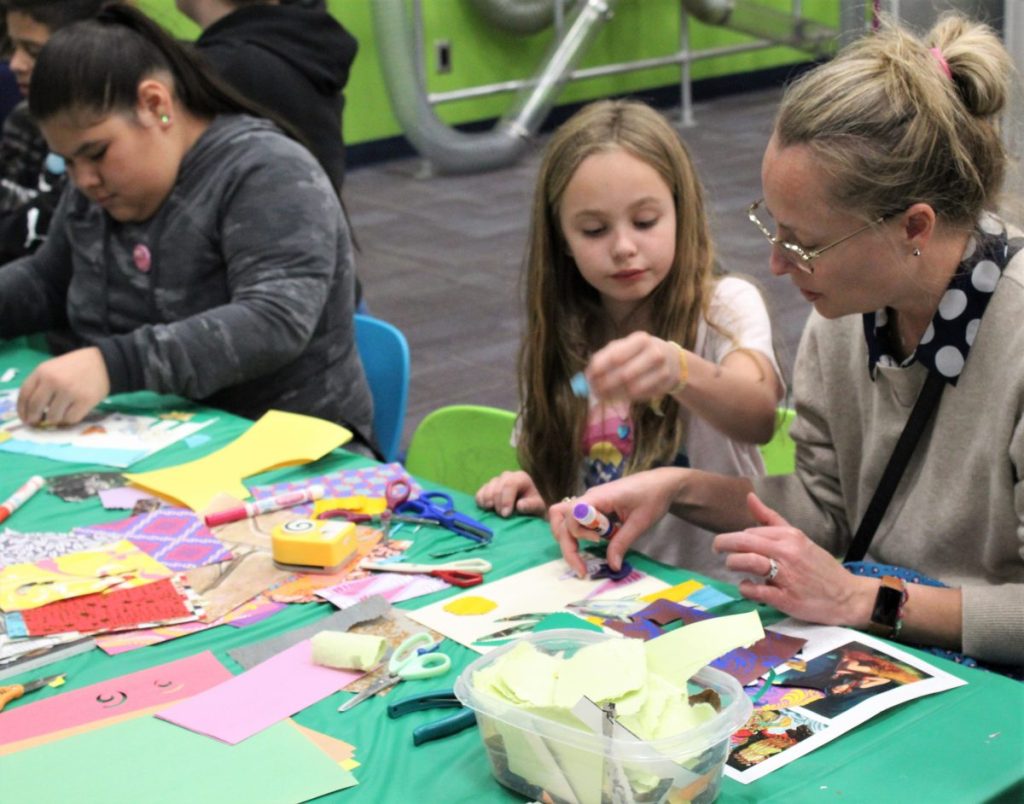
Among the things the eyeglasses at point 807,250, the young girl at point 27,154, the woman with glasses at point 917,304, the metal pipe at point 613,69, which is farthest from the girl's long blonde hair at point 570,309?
the metal pipe at point 613,69

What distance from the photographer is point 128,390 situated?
7.34ft

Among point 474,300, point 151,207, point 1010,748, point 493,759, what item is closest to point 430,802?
point 493,759

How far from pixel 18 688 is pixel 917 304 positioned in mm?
1092

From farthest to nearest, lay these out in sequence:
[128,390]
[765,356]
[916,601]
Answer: [128,390] < [765,356] < [916,601]

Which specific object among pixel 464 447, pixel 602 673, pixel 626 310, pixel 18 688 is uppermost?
pixel 626 310

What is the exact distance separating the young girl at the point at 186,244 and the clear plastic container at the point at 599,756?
123cm

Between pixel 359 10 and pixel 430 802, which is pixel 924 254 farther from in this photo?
pixel 359 10

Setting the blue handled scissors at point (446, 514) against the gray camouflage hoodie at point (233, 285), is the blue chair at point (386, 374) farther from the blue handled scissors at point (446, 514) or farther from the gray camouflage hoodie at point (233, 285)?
the blue handled scissors at point (446, 514)

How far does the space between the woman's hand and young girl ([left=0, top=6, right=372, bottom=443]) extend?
2.76 feet

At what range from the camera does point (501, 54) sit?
822cm

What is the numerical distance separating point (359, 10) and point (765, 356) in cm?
621

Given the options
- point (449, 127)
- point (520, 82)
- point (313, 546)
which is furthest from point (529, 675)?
point (520, 82)

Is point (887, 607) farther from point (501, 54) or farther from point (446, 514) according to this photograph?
point (501, 54)

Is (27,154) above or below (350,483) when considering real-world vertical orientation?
above
